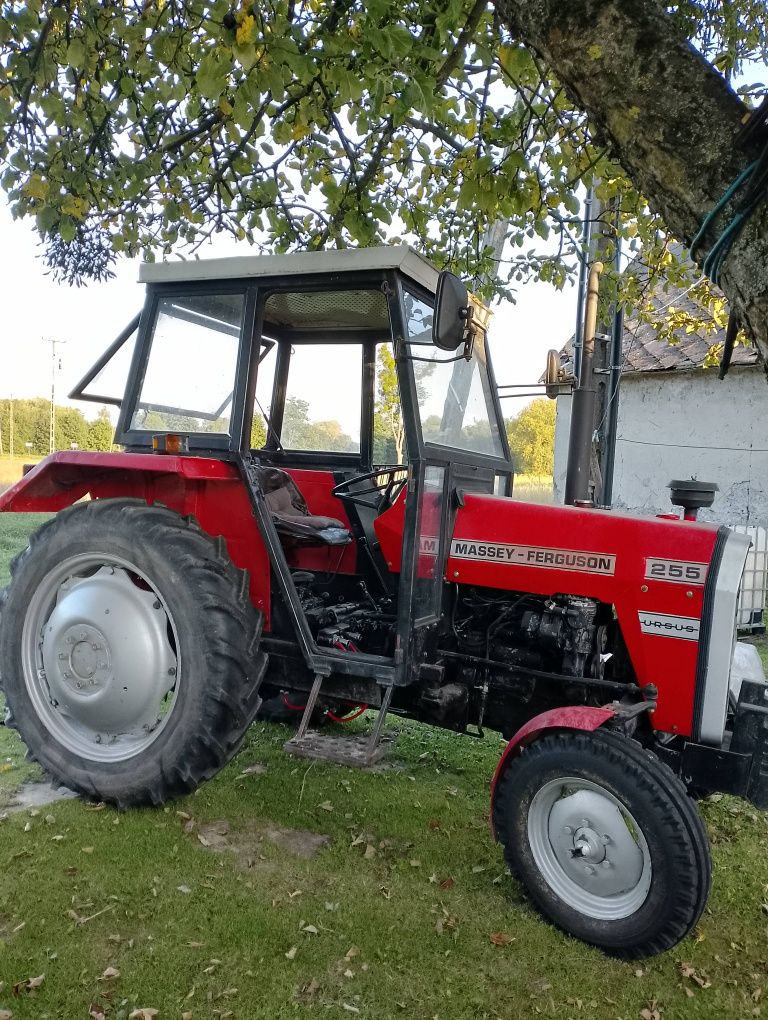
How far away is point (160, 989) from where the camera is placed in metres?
2.24

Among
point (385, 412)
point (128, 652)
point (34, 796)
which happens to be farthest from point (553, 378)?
point (34, 796)

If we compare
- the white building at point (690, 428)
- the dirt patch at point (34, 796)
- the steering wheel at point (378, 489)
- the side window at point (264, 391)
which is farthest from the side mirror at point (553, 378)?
the white building at point (690, 428)

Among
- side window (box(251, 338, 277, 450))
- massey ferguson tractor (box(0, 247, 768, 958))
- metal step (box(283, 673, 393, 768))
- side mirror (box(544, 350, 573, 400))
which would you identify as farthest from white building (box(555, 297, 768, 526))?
metal step (box(283, 673, 393, 768))

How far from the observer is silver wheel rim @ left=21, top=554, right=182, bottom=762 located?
3.18 meters

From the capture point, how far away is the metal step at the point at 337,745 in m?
2.99

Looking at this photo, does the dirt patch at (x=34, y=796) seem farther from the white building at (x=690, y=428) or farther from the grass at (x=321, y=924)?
the white building at (x=690, y=428)

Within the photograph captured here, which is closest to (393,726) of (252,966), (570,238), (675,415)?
(252,966)

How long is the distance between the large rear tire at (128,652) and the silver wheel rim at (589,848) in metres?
1.23

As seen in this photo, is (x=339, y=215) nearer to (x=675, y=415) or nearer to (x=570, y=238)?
(x=570, y=238)

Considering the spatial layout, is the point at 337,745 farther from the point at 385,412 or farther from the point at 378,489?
the point at 385,412

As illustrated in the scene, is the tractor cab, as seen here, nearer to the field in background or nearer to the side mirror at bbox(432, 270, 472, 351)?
the side mirror at bbox(432, 270, 472, 351)

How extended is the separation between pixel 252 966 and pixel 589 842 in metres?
1.15

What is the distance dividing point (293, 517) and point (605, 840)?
1.90 m

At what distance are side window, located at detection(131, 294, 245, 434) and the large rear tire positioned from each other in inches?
17.8
